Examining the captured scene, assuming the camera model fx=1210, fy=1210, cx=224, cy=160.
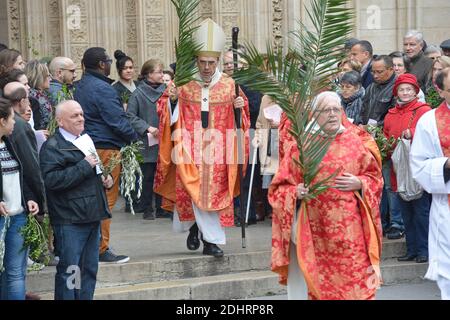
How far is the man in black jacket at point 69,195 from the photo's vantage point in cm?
962

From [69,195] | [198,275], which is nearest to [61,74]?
[198,275]

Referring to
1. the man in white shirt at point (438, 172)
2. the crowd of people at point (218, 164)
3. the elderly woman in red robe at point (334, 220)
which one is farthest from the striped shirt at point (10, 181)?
the man in white shirt at point (438, 172)

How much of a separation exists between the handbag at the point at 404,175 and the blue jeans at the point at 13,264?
4080 millimetres

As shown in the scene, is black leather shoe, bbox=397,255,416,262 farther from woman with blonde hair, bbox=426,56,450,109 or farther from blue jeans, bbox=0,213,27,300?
blue jeans, bbox=0,213,27,300

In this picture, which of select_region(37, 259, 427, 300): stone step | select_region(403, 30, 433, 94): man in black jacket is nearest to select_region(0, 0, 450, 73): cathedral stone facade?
select_region(403, 30, 433, 94): man in black jacket

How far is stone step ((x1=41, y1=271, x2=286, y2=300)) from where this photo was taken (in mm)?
10641

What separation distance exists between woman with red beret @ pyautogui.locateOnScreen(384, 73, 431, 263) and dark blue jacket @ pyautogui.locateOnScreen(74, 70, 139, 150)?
2635mm

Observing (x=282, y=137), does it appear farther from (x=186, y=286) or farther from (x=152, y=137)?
(x=152, y=137)

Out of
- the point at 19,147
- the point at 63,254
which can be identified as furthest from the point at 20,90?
the point at 63,254

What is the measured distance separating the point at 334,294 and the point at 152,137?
5.14m

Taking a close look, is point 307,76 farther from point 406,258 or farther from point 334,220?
point 406,258

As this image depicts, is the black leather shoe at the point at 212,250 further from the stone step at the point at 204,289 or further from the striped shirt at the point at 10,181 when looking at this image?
A: the striped shirt at the point at 10,181

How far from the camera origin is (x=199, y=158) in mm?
11555

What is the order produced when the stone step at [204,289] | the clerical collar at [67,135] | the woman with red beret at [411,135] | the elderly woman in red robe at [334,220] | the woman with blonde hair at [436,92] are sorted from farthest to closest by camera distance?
the woman with blonde hair at [436,92] → the woman with red beret at [411,135] → the stone step at [204,289] → the clerical collar at [67,135] → the elderly woman in red robe at [334,220]
